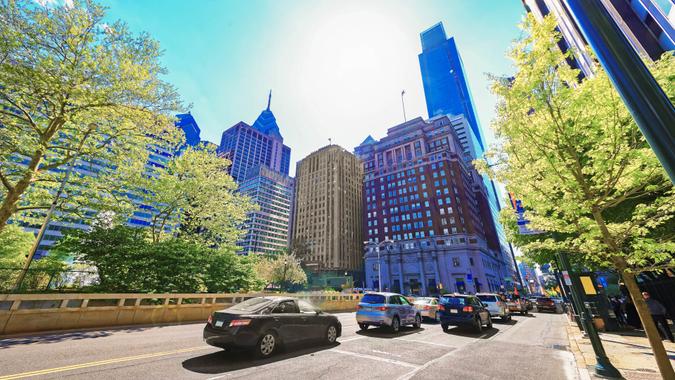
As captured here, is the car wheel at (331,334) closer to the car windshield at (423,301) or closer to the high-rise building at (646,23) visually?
the car windshield at (423,301)

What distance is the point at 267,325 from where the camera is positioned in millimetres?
6926

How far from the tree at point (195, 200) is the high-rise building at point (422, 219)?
163 ft

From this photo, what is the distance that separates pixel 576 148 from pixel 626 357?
667 centimetres

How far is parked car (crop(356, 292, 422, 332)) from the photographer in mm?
11330

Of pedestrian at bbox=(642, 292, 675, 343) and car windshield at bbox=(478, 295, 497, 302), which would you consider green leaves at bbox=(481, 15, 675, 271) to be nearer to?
pedestrian at bbox=(642, 292, 675, 343)

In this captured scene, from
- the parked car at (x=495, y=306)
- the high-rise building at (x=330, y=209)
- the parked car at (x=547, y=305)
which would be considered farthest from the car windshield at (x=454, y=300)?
the high-rise building at (x=330, y=209)

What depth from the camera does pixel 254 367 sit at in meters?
5.89

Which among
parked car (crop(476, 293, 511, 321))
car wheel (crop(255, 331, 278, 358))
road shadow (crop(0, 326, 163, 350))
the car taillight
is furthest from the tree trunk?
road shadow (crop(0, 326, 163, 350))

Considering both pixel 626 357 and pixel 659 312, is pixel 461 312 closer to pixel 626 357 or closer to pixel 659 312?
pixel 626 357

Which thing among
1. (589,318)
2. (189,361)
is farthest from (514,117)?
(189,361)

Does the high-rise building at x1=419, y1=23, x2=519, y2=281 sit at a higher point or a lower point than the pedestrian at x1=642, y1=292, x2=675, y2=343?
higher

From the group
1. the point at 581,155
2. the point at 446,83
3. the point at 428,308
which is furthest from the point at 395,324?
the point at 446,83

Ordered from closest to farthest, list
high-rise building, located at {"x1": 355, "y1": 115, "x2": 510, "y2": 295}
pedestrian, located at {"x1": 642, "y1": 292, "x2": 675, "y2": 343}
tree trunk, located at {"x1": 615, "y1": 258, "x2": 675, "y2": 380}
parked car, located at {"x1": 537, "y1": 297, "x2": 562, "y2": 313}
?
tree trunk, located at {"x1": 615, "y1": 258, "x2": 675, "y2": 380} < pedestrian, located at {"x1": 642, "y1": 292, "x2": 675, "y2": 343} < parked car, located at {"x1": 537, "y1": 297, "x2": 562, "y2": 313} < high-rise building, located at {"x1": 355, "y1": 115, "x2": 510, "y2": 295}

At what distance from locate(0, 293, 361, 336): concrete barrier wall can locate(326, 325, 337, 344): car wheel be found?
28.4 ft
